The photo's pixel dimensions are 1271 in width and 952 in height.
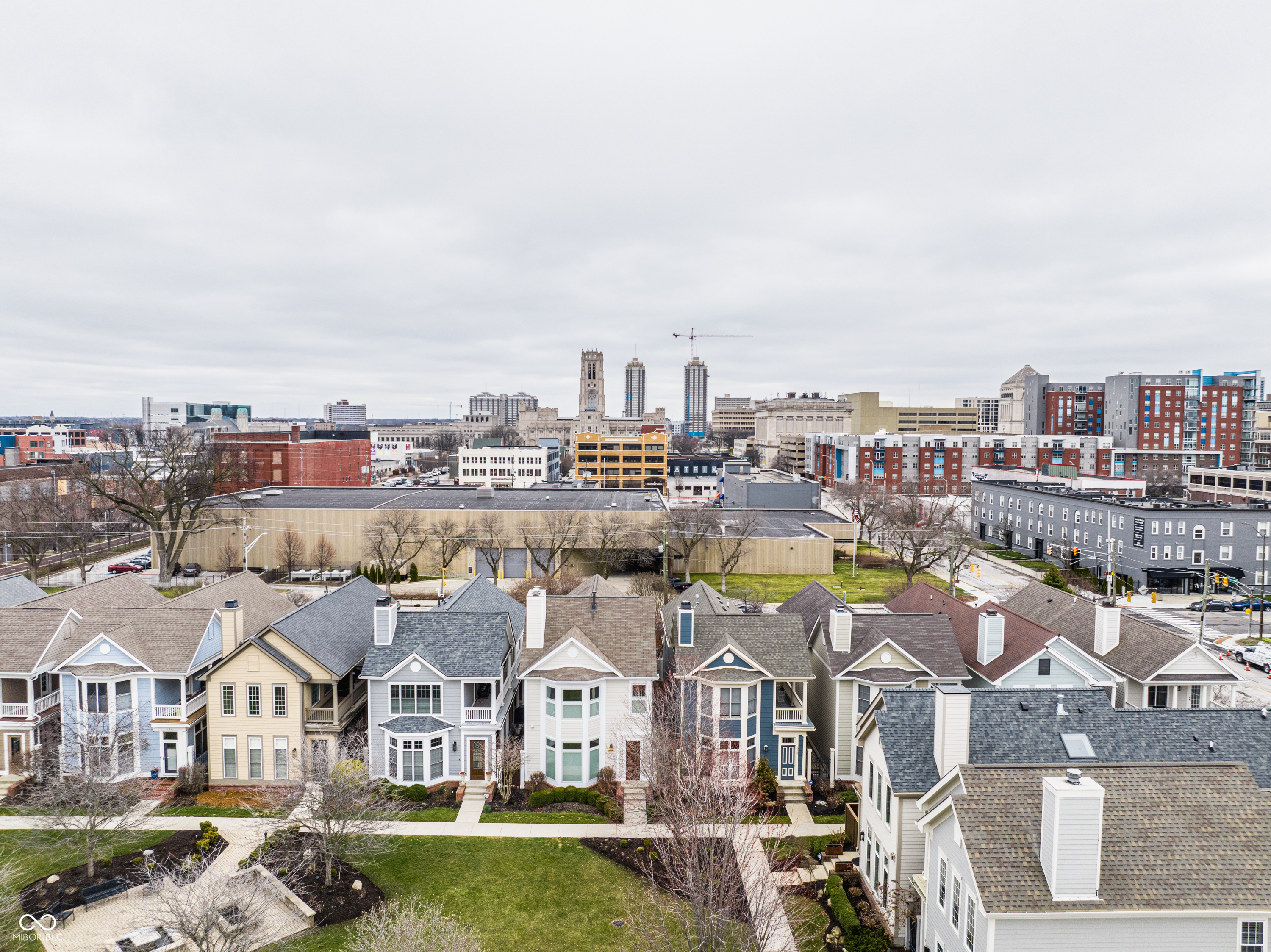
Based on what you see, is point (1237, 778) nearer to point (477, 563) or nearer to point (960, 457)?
point (477, 563)

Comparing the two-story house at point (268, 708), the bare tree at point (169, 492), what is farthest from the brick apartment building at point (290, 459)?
the two-story house at point (268, 708)

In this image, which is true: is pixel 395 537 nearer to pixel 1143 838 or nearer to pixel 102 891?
pixel 102 891

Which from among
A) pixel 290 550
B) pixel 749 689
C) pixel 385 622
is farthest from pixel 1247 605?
pixel 290 550

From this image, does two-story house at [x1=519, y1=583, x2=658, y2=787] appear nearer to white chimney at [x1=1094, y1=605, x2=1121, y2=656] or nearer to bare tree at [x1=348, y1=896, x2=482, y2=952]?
bare tree at [x1=348, y1=896, x2=482, y2=952]

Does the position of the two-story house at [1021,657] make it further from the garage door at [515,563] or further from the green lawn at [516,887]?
the garage door at [515,563]

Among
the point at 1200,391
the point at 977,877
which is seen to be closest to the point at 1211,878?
the point at 977,877

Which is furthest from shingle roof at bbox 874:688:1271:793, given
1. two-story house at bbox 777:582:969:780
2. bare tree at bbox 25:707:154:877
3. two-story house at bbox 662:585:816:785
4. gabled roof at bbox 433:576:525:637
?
bare tree at bbox 25:707:154:877
